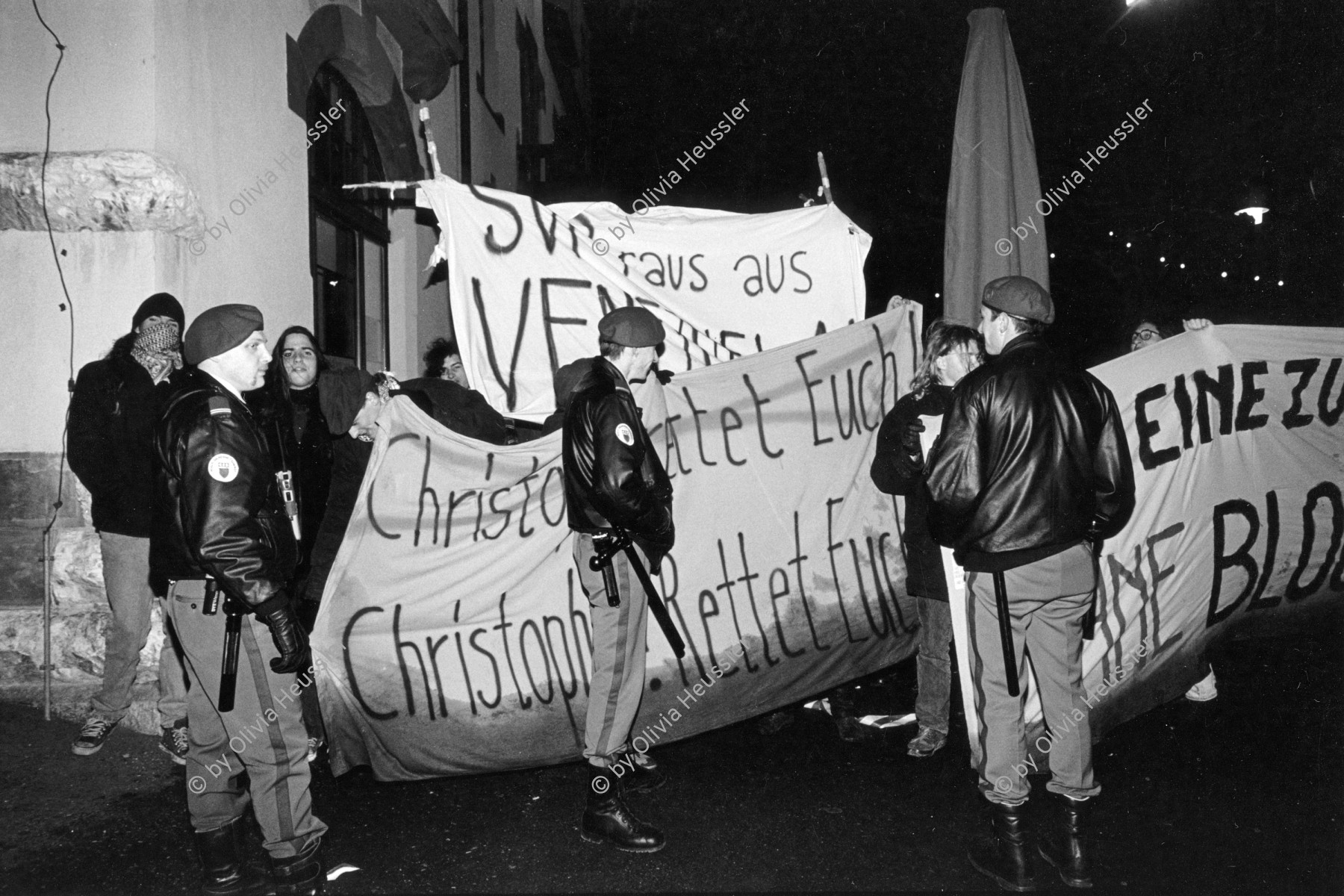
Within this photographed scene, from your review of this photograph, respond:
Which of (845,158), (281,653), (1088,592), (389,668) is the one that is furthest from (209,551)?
(845,158)

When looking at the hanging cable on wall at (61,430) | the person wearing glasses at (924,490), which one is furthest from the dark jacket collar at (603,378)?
the hanging cable on wall at (61,430)

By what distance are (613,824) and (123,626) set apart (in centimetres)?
244

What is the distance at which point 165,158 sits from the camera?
457 cm

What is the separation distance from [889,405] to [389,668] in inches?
103

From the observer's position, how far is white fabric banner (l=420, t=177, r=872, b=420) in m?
4.95

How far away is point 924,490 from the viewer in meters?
3.87

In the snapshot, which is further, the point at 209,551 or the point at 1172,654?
the point at 1172,654

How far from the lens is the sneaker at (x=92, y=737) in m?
4.14

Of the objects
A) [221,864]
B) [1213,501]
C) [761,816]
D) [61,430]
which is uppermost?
[61,430]

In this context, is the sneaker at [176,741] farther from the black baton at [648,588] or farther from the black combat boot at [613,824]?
the black baton at [648,588]

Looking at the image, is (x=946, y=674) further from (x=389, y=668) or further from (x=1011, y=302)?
(x=389, y=668)

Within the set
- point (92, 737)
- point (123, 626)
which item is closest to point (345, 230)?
point (123, 626)

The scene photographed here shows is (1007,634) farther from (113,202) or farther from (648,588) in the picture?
(113,202)

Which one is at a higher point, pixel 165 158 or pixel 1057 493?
pixel 165 158
